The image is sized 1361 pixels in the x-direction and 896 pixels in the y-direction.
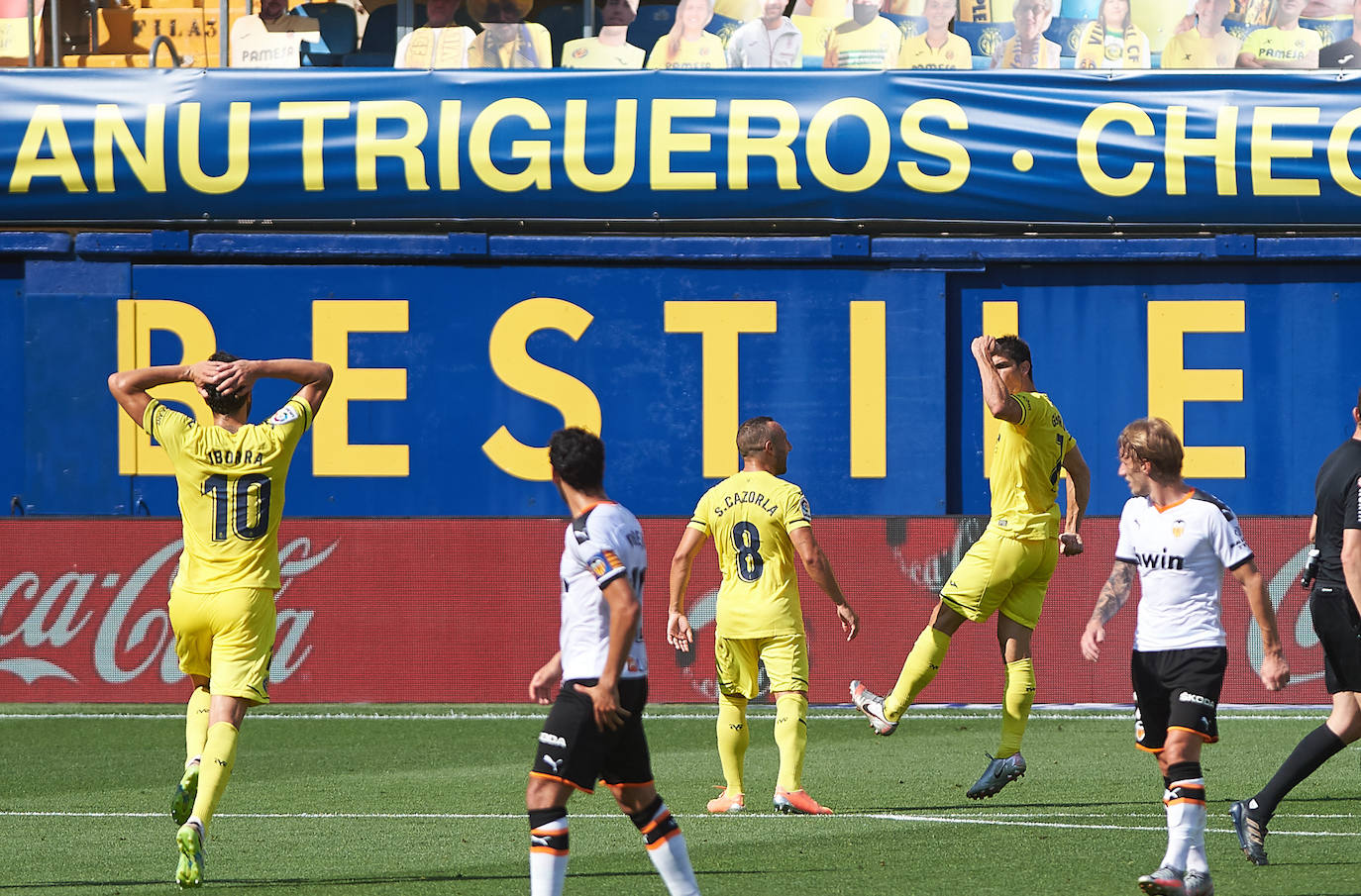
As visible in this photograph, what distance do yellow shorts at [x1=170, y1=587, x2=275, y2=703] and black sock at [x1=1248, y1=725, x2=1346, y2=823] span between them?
417 cm

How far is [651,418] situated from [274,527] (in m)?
9.10

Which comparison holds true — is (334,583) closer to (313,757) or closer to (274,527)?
(313,757)

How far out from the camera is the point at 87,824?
8.67 m

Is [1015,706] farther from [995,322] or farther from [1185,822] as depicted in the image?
[995,322]

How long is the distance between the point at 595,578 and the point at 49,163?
1319 cm

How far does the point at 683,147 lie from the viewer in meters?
16.9

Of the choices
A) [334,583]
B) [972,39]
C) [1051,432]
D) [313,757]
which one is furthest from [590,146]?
[1051,432]

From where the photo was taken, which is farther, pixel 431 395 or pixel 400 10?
pixel 400 10

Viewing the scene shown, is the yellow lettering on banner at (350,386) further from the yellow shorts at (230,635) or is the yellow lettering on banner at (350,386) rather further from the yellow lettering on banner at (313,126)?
the yellow shorts at (230,635)

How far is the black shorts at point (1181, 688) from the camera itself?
6.49 meters

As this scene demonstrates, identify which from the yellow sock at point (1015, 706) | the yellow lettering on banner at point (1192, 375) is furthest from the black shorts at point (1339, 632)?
the yellow lettering on banner at point (1192, 375)

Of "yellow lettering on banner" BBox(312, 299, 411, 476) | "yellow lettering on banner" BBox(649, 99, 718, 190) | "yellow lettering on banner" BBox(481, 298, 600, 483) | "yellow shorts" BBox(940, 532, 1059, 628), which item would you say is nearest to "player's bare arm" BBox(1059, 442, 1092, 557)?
"yellow shorts" BBox(940, 532, 1059, 628)

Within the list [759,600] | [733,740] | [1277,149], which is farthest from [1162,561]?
[1277,149]

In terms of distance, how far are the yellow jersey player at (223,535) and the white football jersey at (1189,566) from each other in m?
3.52
